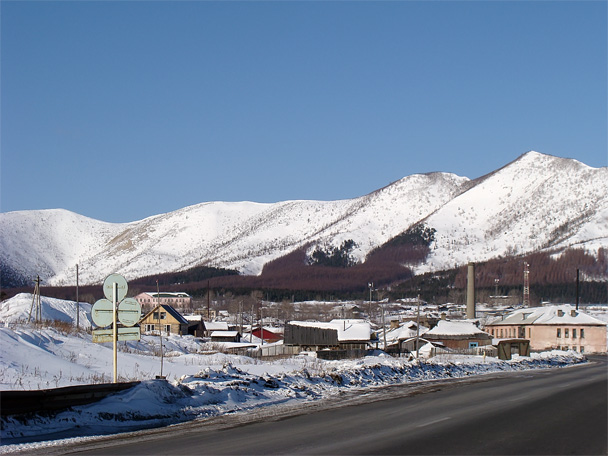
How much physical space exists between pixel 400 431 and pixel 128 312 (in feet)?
26.5

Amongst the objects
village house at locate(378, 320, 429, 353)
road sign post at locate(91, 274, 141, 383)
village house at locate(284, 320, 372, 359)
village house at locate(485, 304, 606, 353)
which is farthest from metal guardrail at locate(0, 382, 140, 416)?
village house at locate(485, 304, 606, 353)

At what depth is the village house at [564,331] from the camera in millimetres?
98250

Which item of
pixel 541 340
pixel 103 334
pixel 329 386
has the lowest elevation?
pixel 541 340

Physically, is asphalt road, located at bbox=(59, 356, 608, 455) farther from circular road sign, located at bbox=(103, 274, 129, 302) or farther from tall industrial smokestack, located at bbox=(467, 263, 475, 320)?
tall industrial smokestack, located at bbox=(467, 263, 475, 320)

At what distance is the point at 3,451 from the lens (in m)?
13.1

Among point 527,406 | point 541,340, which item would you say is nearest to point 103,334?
point 527,406

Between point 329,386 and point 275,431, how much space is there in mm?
10539

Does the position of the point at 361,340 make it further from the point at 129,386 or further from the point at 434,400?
the point at 129,386

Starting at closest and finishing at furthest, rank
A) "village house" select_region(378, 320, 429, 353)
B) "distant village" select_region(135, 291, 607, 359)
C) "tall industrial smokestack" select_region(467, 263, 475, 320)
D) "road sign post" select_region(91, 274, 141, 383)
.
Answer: "road sign post" select_region(91, 274, 141, 383) → "distant village" select_region(135, 291, 607, 359) → "village house" select_region(378, 320, 429, 353) → "tall industrial smokestack" select_region(467, 263, 475, 320)

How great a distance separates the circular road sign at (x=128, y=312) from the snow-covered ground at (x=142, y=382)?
169 centimetres

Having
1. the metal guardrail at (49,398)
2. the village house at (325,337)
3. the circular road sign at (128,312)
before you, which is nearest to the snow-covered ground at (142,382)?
the metal guardrail at (49,398)

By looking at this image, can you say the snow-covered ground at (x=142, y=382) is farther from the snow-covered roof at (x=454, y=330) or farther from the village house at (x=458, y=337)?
the snow-covered roof at (x=454, y=330)

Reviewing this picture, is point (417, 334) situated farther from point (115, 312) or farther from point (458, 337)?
point (115, 312)

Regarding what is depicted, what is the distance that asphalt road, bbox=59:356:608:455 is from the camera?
13211mm
